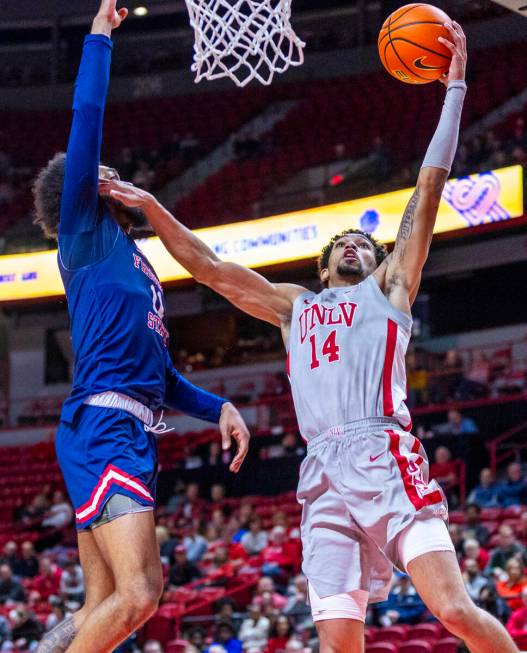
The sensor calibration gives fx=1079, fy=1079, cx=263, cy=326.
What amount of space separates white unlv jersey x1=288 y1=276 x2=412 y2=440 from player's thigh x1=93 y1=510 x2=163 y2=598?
2.93ft

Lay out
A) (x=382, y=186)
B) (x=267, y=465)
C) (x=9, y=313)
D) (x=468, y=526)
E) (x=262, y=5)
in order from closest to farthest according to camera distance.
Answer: (x=262, y=5), (x=468, y=526), (x=267, y=465), (x=382, y=186), (x=9, y=313)

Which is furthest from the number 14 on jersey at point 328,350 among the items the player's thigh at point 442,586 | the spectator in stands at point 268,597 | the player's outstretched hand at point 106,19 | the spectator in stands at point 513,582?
the spectator in stands at point 268,597

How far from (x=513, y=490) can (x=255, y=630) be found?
14.3 ft

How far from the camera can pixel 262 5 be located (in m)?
6.05

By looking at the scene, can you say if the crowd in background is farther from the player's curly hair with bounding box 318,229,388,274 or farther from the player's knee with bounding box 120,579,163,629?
the player's knee with bounding box 120,579,163,629

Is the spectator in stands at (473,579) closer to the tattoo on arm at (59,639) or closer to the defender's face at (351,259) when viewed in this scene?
the defender's face at (351,259)

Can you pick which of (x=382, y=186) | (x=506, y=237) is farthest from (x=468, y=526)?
(x=506, y=237)

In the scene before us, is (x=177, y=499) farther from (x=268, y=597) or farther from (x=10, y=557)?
(x=268, y=597)

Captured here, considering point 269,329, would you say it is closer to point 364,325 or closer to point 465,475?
point 465,475

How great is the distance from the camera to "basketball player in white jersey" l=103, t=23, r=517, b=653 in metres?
4.09

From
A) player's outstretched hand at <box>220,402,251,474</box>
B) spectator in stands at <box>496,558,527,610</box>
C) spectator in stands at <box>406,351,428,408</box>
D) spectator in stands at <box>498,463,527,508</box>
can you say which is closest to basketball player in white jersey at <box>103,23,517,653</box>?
player's outstretched hand at <box>220,402,251,474</box>

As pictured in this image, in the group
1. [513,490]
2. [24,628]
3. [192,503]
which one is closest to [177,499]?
[192,503]

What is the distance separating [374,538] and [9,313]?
68.0ft

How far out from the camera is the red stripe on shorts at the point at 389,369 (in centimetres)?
436
